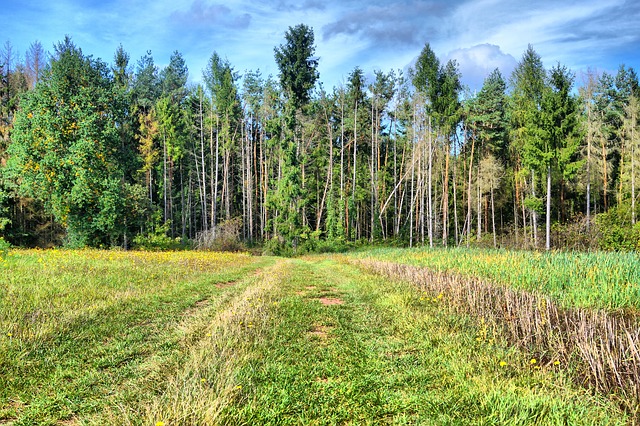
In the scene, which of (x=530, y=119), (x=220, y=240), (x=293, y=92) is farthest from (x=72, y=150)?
(x=530, y=119)

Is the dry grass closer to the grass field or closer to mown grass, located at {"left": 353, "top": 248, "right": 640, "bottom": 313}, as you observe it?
the grass field

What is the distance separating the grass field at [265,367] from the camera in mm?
2848

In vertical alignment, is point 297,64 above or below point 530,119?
above

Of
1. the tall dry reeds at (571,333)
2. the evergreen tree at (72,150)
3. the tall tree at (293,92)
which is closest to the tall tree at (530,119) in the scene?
the tall tree at (293,92)

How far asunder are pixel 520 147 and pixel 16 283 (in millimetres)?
35426

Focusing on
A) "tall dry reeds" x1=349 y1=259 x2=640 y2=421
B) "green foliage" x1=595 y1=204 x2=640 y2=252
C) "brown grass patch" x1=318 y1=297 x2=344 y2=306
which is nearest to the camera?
"tall dry reeds" x1=349 y1=259 x2=640 y2=421

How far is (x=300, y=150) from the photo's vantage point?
36844mm

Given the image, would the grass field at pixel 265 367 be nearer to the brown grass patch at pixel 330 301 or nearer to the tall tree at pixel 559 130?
the brown grass patch at pixel 330 301

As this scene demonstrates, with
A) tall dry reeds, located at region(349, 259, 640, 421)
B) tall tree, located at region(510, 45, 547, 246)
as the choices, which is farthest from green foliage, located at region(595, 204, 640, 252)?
tall dry reeds, located at region(349, 259, 640, 421)

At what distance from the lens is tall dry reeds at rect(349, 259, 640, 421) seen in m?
3.34

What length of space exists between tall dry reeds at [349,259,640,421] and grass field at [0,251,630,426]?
8.9 inches

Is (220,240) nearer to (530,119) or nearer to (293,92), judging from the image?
(293,92)

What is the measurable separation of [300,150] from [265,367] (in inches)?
1346

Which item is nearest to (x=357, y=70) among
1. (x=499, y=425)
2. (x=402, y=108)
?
(x=402, y=108)
